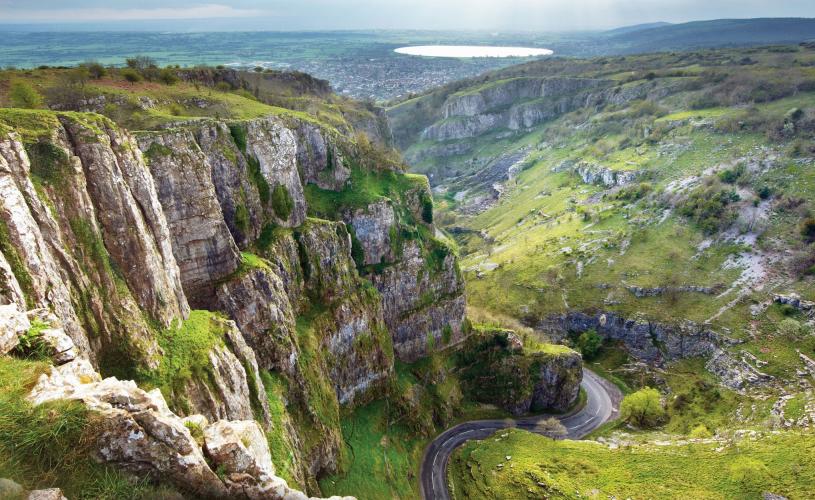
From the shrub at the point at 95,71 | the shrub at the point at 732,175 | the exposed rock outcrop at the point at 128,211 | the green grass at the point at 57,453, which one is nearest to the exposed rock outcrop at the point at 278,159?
the shrub at the point at 95,71

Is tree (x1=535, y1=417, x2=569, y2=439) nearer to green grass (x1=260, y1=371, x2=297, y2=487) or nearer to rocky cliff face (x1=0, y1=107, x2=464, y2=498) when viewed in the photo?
rocky cliff face (x1=0, y1=107, x2=464, y2=498)

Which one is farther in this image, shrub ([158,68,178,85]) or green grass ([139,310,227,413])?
shrub ([158,68,178,85])

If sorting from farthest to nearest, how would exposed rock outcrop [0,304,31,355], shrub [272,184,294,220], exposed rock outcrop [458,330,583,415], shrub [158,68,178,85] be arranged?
exposed rock outcrop [458,330,583,415]
shrub [158,68,178,85]
shrub [272,184,294,220]
exposed rock outcrop [0,304,31,355]

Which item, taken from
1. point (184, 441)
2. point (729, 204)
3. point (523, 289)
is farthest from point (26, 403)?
point (729, 204)

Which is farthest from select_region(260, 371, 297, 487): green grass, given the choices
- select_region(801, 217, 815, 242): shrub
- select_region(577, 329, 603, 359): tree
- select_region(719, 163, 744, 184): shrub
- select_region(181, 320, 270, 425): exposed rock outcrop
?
select_region(719, 163, 744, 184): shrub

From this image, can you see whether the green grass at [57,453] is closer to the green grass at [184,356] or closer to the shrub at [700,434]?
the green grass at [184,356]

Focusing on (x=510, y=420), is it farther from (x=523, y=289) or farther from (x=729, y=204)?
(x=729, y=204)

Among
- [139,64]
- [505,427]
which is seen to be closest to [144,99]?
[139,64]
